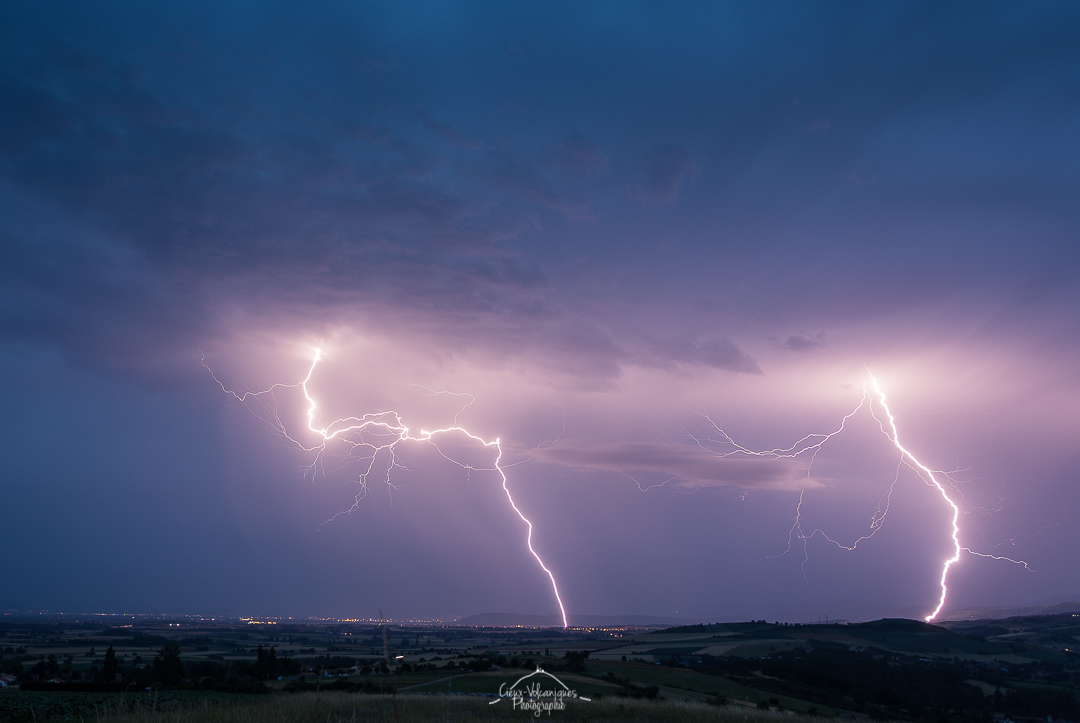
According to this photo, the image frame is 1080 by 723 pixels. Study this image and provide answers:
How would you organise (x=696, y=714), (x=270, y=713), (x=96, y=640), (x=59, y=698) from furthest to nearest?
(x=96, y=640)
(x=59, y=698)
(x=696, y=714)
(x=270, y=713)

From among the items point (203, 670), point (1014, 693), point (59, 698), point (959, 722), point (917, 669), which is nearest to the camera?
point (59, 698)

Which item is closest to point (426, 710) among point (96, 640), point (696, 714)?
point (696, 714)

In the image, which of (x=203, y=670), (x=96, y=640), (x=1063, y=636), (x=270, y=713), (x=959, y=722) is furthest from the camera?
(x=96, y=640)

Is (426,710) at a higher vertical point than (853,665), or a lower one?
higher

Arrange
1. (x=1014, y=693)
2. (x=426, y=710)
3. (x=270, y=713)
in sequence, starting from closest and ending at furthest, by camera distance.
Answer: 1. (x=270, y=713)
2. (x=426, y=710)
3. (x=1014, y=693)

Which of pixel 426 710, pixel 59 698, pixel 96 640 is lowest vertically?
pixel 96 640

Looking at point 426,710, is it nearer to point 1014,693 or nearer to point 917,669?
point 1014,693

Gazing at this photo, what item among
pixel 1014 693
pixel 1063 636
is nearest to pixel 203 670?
pixel 1014 693

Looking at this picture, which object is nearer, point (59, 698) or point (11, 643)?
point (59, 698)

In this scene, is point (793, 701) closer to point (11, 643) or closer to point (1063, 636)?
point (1063, 636)
